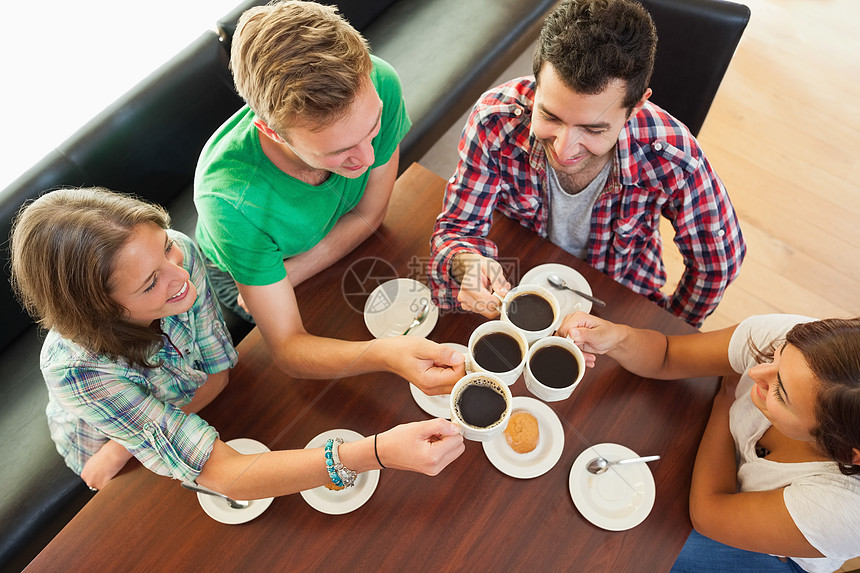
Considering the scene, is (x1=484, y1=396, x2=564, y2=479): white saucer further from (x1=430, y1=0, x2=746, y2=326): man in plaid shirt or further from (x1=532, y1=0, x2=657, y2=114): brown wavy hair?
(x1=532, y1=0, x2=657, y2=114): brown wavy hair

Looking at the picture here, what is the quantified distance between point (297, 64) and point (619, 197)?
885 mm

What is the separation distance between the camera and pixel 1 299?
6.47ft

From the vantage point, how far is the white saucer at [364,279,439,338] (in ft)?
4.85

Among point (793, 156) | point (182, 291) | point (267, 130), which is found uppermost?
point (267, 130)

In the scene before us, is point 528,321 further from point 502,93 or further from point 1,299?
point 1,299

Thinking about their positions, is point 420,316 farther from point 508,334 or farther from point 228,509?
point 228,509

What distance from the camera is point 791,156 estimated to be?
286 cm

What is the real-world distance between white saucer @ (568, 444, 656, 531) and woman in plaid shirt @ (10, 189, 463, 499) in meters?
0.31

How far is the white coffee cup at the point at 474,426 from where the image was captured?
107 cm

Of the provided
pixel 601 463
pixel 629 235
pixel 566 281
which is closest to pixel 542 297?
pixel 566 281

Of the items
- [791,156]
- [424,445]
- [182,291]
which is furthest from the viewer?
[791,156]

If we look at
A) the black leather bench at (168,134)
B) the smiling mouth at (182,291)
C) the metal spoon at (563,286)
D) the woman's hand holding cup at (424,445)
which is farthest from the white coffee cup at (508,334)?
the black leather bench at (168,134)

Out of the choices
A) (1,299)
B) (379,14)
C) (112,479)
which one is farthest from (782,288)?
(1,299)

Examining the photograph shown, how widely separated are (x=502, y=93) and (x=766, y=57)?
2.43 metres
